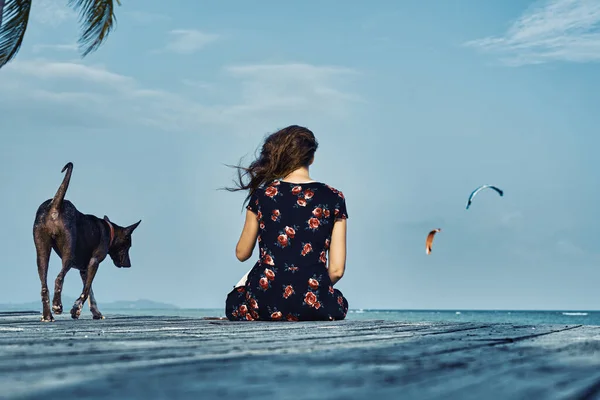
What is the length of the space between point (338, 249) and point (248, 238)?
87 cm

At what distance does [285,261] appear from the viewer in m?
6.76

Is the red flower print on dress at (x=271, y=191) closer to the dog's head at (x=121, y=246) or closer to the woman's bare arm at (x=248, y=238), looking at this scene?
the woman's bare arm at (x=248, y=238)

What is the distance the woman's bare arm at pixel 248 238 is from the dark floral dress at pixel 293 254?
0.08 m

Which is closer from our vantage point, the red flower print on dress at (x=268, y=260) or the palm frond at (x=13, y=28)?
the red flower print on dress at (x=268, y=260)

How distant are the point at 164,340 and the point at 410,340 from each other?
1174mm

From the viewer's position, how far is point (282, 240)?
6.77m

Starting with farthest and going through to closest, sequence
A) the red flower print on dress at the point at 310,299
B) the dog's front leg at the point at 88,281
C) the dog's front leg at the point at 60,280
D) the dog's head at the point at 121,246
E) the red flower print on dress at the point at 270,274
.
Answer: the dog's head at the point at 121,246 → the dog's front leg at the point at 88,281 → the dog's front leg at the point at 60,280 → the red flower print on dress at the point at 270,274 → the red flower print on dress at the point at 310,299

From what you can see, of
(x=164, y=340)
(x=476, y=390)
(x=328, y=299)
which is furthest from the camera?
(x=328, y=299)

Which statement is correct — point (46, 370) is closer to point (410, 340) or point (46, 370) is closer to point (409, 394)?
point (409, 394)

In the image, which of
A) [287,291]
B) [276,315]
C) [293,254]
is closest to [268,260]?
[293,254]

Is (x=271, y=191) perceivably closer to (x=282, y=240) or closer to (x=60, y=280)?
(x=282, y=240)

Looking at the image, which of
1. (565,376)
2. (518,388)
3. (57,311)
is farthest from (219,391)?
(57,311)

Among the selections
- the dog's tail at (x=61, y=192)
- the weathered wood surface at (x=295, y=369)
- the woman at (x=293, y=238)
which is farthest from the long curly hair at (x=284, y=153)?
the weathered wood surface at (x=295, y=369)

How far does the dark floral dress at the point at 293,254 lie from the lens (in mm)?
6656
